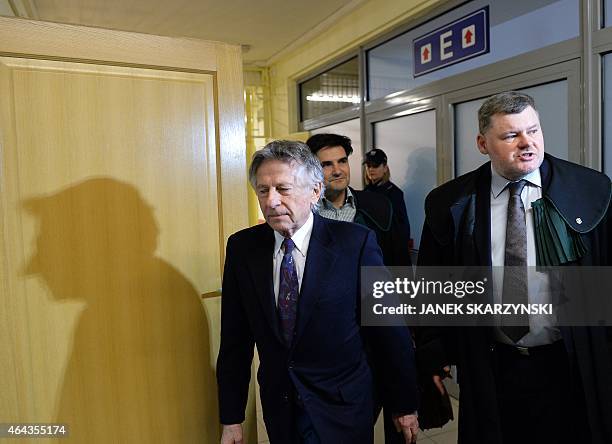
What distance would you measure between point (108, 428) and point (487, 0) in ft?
9.54

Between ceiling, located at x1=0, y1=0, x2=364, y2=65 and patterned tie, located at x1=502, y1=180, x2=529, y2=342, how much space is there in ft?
10.3

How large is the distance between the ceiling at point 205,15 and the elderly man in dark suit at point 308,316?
3.14 m

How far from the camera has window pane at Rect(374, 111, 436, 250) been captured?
11.6ft

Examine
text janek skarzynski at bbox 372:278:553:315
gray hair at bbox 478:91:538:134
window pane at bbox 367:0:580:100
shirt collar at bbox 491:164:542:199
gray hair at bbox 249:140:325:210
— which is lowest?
text janek skarzynski at bbox 372:278:553:315

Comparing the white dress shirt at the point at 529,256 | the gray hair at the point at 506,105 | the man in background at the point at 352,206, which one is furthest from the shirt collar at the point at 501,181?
the man in background at the point at 352,206

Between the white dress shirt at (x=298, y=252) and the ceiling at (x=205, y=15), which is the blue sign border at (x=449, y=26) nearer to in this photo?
the ceiling at (x=205, y=15)

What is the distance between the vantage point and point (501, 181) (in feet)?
4.95

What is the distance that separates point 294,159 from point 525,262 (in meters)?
0.73

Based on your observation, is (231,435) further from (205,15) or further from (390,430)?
(205,15)

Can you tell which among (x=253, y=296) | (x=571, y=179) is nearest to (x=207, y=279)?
(x=253, y=296)

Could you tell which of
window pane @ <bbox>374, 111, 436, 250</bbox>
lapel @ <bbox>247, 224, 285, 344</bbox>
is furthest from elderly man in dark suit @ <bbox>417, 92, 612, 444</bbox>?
window pane @ <bbox>374, 111, 436, 250</bbox>

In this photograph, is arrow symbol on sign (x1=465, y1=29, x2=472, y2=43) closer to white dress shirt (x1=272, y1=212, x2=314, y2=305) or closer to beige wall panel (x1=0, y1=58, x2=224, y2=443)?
beige wall panel (x1=0, y1=58, x2=224, y2=443)

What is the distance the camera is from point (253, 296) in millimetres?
1392

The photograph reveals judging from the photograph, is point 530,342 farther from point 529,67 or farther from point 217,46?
point 529,67
